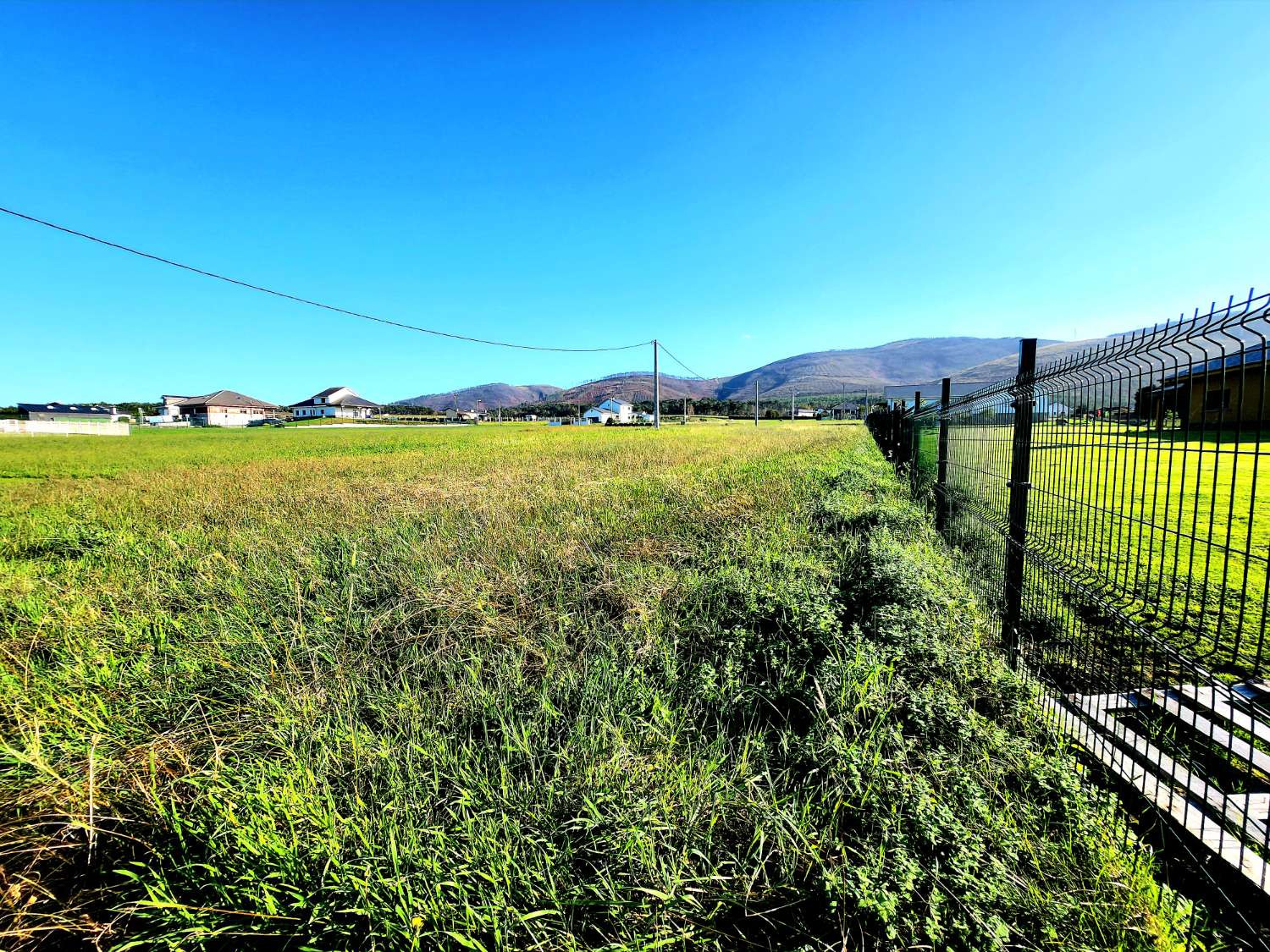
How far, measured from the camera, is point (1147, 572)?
2174mm

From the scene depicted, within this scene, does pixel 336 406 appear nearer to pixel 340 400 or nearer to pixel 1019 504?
pixel 340 400

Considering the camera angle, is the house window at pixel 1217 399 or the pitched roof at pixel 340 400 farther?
the pitched roof at pixel 340 400

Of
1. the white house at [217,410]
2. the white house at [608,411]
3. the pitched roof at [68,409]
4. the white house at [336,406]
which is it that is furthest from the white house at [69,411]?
the white house at [608,411]

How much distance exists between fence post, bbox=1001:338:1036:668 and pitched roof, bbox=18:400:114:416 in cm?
12264

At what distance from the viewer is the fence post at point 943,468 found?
6.05 meters

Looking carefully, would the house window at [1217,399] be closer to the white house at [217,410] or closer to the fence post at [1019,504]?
the fence post at [1019,504]

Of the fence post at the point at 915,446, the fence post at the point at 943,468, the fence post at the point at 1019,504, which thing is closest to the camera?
the fence post at the point at 1019,504

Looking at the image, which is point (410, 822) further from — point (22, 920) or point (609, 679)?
point (22, 920)

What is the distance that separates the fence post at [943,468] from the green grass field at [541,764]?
8.11 feet

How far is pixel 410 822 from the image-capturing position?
66.7 inches

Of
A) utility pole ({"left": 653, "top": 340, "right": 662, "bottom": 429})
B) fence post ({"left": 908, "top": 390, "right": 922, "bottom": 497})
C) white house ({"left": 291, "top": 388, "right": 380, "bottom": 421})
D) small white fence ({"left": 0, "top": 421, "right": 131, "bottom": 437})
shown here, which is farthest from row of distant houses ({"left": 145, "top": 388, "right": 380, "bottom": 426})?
fence post ({"left": 908, "top": 390, "right": 922, "bottom": 497})

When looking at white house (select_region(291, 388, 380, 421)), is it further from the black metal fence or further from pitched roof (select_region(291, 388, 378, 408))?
the black metal fence

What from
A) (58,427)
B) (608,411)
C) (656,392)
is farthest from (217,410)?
(656,392)

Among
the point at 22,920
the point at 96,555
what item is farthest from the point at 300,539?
the point at 22,920
